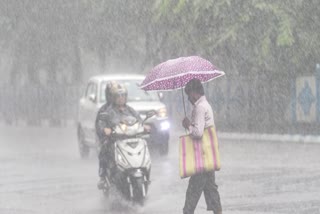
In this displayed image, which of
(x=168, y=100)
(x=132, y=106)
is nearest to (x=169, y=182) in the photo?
(x=132, y=106)

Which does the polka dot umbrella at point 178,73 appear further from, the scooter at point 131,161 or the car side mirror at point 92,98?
the car side mirror at point 92,98

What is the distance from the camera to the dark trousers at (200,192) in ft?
32.7

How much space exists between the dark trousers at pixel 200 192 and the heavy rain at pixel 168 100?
1293 mm

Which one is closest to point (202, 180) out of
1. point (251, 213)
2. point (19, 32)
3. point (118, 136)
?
point (251, 213)

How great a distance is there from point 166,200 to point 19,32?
30.2 meters

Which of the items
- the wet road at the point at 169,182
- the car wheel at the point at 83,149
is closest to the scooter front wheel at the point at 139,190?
the wet road at the point at 169,182

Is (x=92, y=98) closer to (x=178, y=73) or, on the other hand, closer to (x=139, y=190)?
(x=139, y=190)

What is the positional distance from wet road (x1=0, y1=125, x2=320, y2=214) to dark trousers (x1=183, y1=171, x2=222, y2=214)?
6.02 ft

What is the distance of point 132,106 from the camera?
68.7 ft

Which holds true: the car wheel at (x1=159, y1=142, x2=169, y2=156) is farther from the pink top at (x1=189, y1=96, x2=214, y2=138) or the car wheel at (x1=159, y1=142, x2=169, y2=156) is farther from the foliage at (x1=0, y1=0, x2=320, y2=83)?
the pink top at (x1=189, y1=96, x2=214, y2=138)

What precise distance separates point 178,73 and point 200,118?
0.56 metres

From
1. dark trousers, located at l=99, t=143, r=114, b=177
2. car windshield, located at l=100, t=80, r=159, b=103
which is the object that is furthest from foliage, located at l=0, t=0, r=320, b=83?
dark trousers, located at l=99, t=143, r=114, b=177

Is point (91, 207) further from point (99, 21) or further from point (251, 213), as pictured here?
point (99, 21)

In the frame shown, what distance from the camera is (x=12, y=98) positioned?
45.9 metres
